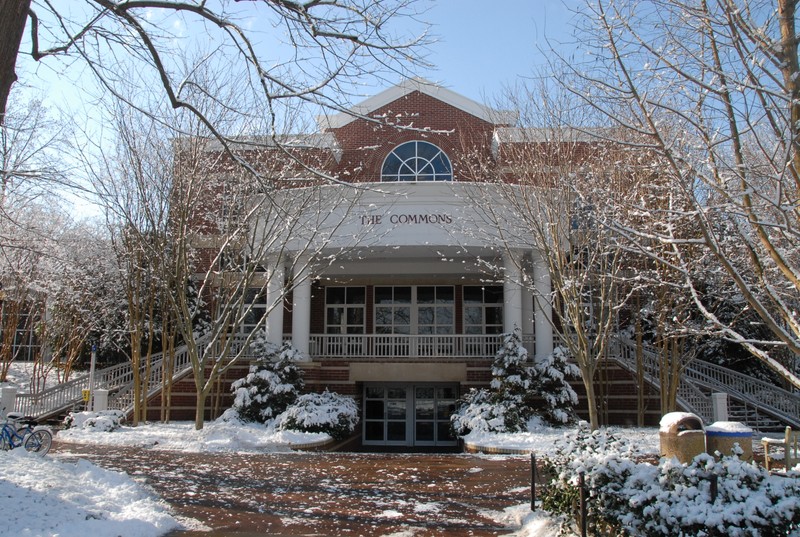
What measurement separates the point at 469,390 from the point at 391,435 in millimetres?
3461

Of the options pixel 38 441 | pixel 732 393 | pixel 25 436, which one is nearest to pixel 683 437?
pixel 38 441

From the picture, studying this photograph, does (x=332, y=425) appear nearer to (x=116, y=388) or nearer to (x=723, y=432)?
(x=116, y=388)

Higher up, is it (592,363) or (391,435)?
(592,363)

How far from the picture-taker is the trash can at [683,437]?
720 cm

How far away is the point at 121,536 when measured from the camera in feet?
22.5

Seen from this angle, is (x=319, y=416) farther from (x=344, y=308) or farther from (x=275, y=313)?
(x=344, y=308)

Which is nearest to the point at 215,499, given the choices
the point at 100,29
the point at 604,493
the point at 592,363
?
the point at 604,493

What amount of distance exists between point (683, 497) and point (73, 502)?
262 inches

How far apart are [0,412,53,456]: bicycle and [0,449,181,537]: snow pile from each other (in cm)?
202

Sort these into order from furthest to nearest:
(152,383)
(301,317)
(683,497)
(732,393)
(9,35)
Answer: (152,383) → (301,317) → (732,393) → (9,35) → (683,497)

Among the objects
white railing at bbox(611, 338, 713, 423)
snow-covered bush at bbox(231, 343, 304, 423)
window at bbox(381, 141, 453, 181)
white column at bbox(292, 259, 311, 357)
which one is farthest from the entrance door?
Answer: window at bbox(381, 141, 453, 181)

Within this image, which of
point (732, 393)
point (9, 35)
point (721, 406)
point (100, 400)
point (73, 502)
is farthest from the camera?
point (732, 393)

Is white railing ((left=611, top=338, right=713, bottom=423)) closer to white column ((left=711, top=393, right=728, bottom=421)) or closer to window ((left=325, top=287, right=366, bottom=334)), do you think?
white column ((left=711, top=393, right=728, bottom=421))

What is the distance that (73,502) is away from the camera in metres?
7.72
